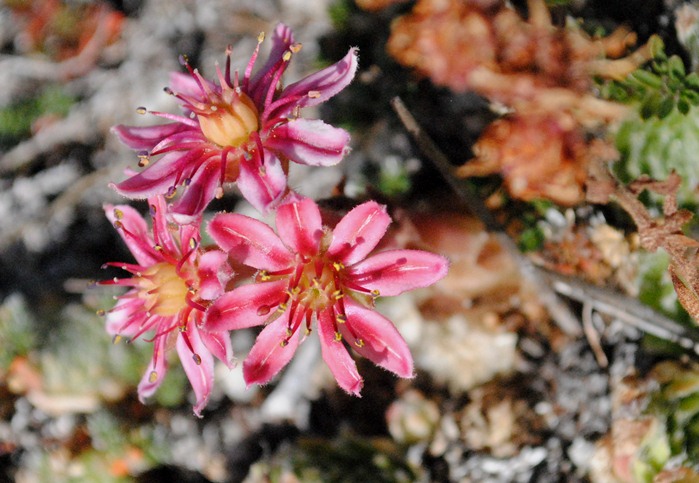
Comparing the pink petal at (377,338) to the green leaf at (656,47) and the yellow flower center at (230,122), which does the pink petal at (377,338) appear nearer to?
the yellow flower center at (230,122)

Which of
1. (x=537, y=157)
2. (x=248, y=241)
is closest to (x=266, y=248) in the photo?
(x=248, y=241)

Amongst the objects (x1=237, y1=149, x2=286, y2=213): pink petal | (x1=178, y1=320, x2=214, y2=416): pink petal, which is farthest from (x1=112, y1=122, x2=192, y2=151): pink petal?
(x1=178, y1=320, x2=214, y2=416): pink petal

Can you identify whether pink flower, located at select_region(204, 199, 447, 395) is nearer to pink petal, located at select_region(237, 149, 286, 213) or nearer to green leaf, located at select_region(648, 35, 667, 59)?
pink petal, located at select_region(237, 149, 286, 213)

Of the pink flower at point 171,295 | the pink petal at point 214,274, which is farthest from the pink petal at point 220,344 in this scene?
the pink petal at point 214,274

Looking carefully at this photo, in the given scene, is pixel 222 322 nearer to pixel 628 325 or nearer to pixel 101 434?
pixel 628 325

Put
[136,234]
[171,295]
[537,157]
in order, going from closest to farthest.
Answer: [171,295] → [136,234] → [537,157]

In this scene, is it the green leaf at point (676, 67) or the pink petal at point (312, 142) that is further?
the green leaf at point (676, 67)

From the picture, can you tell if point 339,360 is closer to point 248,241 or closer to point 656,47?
point 248,241
